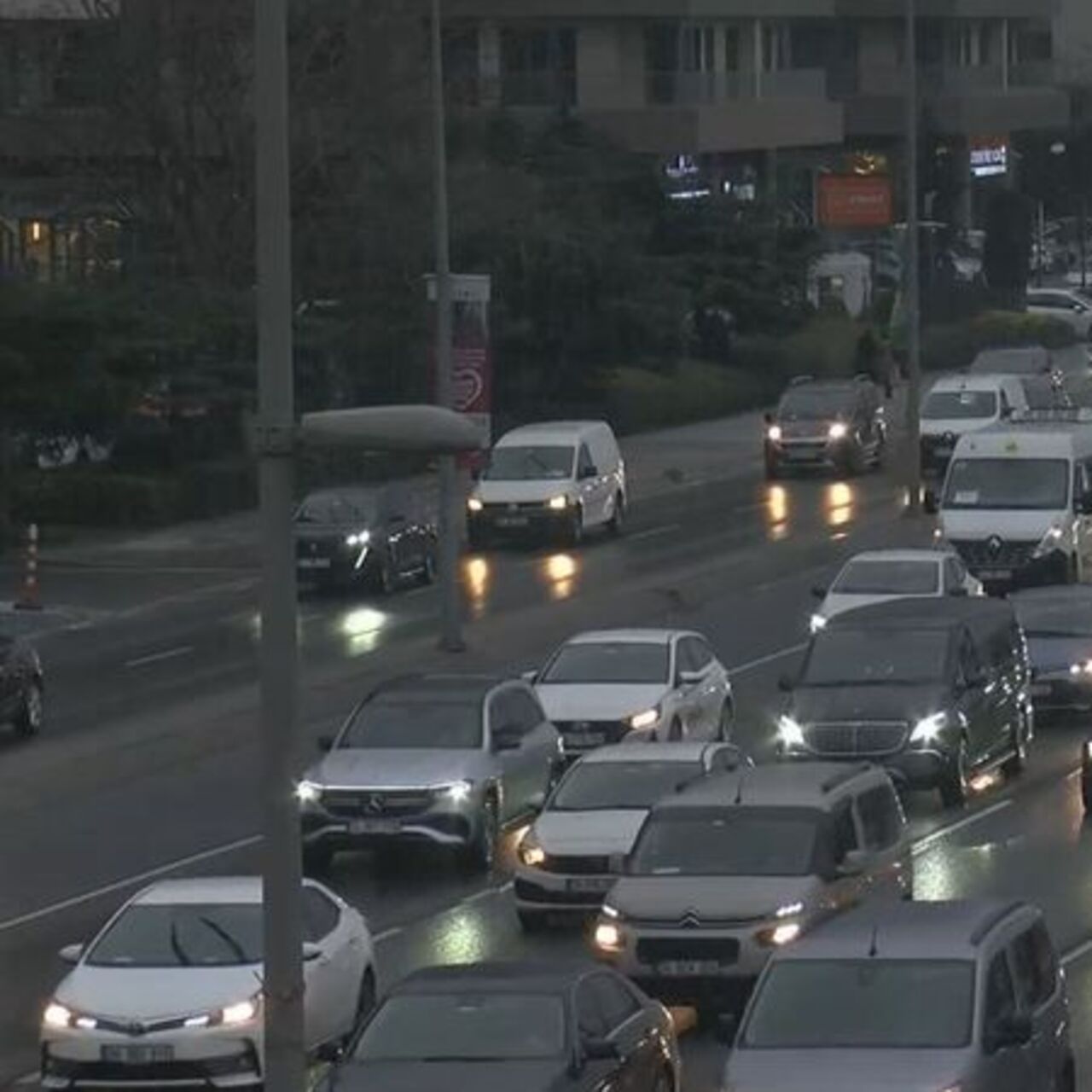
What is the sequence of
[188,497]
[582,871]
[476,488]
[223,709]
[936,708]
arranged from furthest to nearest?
[188,497] < [476,488] < [223,709] < [936,708] < [582,871]

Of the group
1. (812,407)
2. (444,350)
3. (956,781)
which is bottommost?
(956,781)

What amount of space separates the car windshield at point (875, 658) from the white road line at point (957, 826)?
129 cm

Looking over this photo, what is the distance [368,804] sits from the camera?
29.5 metres

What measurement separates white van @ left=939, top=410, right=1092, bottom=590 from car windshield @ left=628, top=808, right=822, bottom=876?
21.8 meters

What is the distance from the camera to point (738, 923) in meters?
23.4

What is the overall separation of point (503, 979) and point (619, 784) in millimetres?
9540

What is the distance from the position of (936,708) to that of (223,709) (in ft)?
30.7

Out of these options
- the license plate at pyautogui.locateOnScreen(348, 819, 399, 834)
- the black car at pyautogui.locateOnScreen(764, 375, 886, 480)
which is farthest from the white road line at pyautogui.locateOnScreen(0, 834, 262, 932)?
the black car at pyautogui.locateOnScreen(764, 375, 886, 480)

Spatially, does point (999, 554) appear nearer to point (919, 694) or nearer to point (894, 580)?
point (894, 580)

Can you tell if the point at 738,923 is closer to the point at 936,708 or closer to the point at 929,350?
the point at 936,708

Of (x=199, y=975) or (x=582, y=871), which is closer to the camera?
(x=199, y=975)

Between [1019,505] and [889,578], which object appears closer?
[889,578]

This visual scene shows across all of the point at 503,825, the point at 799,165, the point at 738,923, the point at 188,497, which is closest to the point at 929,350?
the point at 799,165

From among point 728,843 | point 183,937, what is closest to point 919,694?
point 728,843
